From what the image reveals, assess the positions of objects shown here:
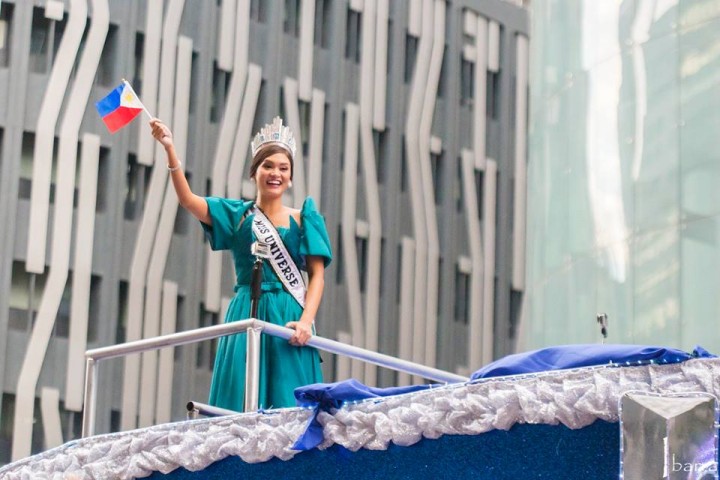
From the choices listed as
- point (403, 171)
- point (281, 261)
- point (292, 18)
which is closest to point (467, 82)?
point (403, 171)

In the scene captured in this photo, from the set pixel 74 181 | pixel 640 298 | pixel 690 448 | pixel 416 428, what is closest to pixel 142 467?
pixel 416 428

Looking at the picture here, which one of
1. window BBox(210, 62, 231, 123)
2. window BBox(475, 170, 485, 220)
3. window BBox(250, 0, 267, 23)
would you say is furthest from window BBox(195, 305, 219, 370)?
window BBox(475, 170, 485, 220)

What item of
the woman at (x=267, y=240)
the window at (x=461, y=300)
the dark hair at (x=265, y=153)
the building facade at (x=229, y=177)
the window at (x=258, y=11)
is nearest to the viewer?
the woman at (x=267, y=240)

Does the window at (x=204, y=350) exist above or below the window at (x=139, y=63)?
below

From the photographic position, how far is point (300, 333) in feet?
25.3

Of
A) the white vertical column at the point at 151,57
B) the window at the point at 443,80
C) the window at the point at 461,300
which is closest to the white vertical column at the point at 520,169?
the window at the point at 461,300

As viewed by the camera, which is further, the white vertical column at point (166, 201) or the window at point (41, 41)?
the white vertical column at point (166, 201)

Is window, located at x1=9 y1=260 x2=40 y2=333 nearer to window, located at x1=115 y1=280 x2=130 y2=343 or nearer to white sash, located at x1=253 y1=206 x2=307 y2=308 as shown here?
window, located at x1=115 y1=280 x2=130 y2=343

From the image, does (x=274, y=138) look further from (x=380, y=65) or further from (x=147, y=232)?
(x=380, y=65)

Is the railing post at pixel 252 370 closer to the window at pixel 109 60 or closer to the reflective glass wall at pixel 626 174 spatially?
the reflective glass wall at pixel 626 174

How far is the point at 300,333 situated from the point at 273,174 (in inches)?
46.6

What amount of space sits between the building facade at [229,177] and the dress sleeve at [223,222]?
2647 centimetres

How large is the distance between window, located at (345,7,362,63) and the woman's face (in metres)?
34.3

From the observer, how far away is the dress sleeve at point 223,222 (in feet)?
28.3
